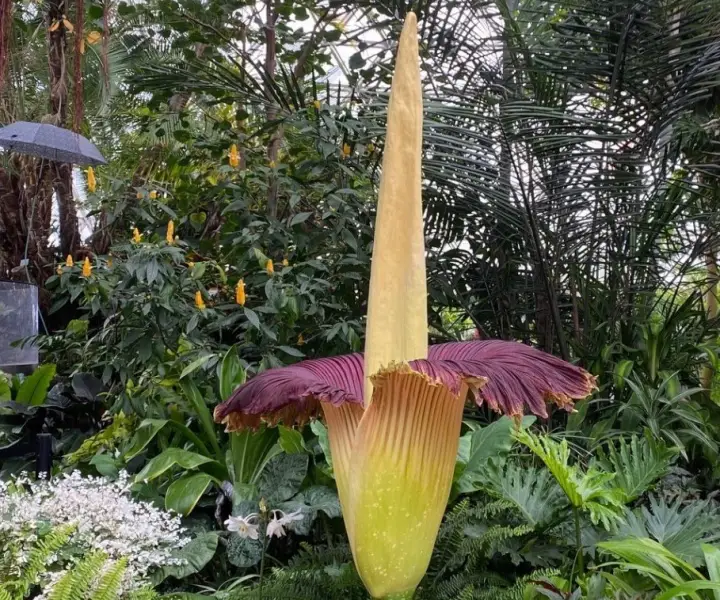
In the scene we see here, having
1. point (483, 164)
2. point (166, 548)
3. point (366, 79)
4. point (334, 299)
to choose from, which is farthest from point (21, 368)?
point (483, 164)

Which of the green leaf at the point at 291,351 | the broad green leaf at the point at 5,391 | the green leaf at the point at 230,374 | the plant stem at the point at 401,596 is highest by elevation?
the green leaf at the point at 291,351

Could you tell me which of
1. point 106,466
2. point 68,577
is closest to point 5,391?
point 106,466

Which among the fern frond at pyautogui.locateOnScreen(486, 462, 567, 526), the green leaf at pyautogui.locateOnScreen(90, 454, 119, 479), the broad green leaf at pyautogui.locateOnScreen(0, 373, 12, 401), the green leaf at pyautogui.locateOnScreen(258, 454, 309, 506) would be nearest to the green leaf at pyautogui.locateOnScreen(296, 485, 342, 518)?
the green leaf at pyautogui.locateOnScreen(258, 454, 309, 506)

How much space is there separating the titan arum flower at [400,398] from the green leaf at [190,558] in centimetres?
63

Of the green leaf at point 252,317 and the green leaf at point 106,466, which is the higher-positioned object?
the green leaf at point 252,317

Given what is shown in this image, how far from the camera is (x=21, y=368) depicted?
284 cm

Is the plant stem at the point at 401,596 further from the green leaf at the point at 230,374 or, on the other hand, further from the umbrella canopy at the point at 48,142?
the umbrella canopy at the point at 48,142

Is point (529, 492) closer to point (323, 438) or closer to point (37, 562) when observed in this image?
point (323, 438)

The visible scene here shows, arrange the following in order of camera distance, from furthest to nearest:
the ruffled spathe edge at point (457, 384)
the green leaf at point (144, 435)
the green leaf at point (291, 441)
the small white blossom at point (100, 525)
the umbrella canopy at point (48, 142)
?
1. the umbrella canopy at point (48, 142)
2. the green leaf at point (144, 435)
3. the green leaf at point (291, 441)
4. the small white blossom at point (100, 525)
5. the ruffled spathe edge at point (457, 384)

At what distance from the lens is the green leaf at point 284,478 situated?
168 centimetres

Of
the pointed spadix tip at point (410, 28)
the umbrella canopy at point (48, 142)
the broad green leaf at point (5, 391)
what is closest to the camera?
the pointed spadix tip at point (410, 28)

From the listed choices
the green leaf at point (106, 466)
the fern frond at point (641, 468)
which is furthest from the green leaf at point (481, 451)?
the green leaf at point (106, 466)

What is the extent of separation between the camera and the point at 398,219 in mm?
980

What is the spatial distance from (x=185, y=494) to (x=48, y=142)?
196cm
